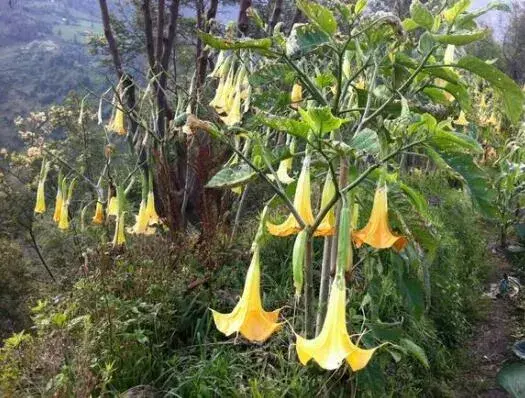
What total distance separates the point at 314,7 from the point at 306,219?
597mm

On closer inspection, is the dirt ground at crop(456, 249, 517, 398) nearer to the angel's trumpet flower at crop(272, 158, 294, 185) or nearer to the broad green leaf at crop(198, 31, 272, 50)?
the angel's trumpet flower at crop(272, 158, 294, 185)

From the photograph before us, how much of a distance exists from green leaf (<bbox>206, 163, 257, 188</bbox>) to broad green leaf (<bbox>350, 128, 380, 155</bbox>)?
0.31 metres

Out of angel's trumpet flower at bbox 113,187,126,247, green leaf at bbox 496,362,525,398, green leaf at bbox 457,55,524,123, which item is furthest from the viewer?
angel's trumpet flower at bbox 113,187,126,247

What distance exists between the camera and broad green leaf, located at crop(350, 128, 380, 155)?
144 cm

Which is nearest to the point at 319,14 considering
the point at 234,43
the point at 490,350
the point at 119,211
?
the point at 234,43

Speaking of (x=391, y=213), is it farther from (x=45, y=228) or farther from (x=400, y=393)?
(x=45, y=228)

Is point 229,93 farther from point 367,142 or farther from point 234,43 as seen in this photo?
point 367,142

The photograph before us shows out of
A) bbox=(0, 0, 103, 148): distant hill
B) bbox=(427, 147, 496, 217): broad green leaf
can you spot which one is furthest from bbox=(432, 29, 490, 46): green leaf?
bbox=(0, 0, 103, 148): distant hill

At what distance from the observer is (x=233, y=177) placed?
168 cm

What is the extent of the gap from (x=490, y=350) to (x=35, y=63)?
61.7 metres

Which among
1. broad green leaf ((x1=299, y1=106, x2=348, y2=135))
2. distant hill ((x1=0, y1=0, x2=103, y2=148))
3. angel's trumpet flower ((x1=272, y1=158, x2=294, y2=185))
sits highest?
broad green leaf ((x1=299, y1=106, x2=348, y2=135))

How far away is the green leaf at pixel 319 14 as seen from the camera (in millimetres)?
1540

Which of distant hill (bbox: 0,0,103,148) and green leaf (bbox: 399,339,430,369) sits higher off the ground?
green leaf (bbox: 399,339,430,369)

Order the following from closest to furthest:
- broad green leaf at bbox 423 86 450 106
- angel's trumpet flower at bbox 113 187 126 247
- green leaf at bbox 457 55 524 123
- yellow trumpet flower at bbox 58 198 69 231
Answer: green leaf at bbox 457 55 524 123 < broad green leaf at bbox 423 86 450 106 < angel's trumpet flower at bbox 113 187 126 247 < yellow trumpet flower at bbox 58 198 69 231
